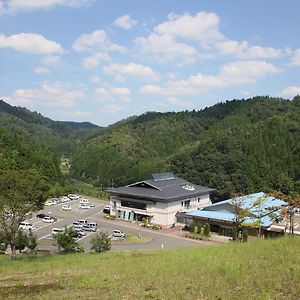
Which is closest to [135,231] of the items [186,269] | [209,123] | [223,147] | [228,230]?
[228,230]

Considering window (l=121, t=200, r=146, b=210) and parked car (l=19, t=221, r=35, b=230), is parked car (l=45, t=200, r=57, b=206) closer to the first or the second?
window (l=121, t=200, r=146, b=210)

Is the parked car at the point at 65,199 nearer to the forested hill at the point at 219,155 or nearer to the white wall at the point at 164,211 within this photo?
the forested hill at the point at 219,155

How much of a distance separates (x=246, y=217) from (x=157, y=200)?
43.6 ft

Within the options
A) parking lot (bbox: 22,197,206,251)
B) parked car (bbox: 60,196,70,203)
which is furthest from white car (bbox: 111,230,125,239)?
parked car (bbox: 60,196,70,203)

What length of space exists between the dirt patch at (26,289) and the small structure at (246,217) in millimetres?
27357

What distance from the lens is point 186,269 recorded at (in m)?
12.8

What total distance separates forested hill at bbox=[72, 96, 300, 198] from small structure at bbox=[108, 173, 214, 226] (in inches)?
726

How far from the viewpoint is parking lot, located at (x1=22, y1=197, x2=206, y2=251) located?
3697 cm

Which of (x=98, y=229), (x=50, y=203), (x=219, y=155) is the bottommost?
(x=98, y=229)

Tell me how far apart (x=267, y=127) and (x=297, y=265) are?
85483 mm

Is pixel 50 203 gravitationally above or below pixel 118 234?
above

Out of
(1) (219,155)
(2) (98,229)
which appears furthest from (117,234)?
(1) (219,155)

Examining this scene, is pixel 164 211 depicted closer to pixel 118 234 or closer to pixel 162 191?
pixel 162 191

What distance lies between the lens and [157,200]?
160 ft
